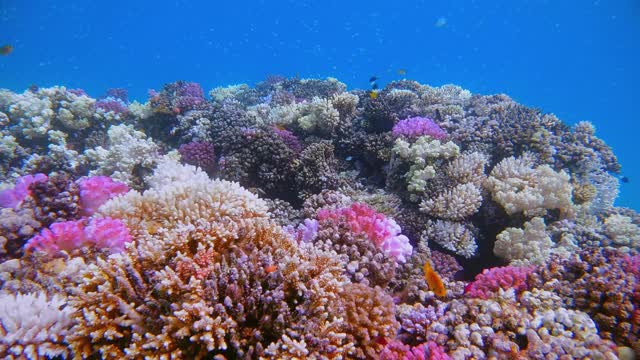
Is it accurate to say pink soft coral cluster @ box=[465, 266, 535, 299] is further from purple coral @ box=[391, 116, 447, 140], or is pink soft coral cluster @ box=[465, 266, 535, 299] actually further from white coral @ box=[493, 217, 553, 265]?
purple coral @ box=[391, 116, 447, 140]

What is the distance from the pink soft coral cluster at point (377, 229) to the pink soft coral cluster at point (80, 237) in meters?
2.75

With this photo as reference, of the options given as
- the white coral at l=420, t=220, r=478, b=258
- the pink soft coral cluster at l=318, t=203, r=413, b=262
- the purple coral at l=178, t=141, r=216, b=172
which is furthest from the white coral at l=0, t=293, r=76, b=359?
the white coral at l=420, t=220, r=478, b=258

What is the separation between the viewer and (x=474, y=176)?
693 cm

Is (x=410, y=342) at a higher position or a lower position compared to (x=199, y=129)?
lower

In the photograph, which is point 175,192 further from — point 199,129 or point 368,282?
point 199,129

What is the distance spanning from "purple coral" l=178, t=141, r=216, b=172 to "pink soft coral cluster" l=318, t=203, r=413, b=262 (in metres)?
4.04

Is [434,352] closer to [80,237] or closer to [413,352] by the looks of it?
[413,352]

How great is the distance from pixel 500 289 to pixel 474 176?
10.9 ft

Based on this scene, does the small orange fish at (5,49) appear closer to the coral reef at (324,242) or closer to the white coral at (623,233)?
the coral reef at (324,242)

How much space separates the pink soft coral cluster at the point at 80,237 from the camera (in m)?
4.30

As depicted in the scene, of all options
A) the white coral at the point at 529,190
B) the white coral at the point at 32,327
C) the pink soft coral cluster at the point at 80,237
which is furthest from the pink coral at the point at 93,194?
the white coral at the point at 529,190

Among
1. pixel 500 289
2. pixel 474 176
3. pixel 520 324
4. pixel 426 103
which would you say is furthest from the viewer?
pixel 426 103

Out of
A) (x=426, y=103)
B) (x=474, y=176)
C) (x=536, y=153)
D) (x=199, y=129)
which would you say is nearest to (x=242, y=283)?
(x=474, y=176)

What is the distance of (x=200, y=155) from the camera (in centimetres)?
803
